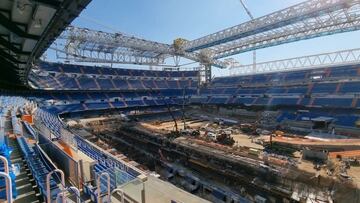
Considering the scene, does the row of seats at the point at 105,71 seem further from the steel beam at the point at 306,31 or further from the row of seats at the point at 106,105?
the steel beam at the point at 306,31

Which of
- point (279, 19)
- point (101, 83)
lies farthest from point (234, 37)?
point (101, 83)

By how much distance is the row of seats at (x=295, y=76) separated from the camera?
122 ft

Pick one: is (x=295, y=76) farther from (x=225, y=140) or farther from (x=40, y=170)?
(x=40, y=170)

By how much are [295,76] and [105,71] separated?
133 ft

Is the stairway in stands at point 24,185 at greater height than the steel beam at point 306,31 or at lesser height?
lesser

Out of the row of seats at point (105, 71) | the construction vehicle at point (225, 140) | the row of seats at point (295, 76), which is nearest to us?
the construction vehicle at point (225, 140)

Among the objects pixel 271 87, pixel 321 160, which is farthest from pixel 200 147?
pixel 271 87

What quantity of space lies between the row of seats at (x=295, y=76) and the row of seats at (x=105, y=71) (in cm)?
1108

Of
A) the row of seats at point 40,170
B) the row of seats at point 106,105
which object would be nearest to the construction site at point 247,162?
the row of seats at point 106,105

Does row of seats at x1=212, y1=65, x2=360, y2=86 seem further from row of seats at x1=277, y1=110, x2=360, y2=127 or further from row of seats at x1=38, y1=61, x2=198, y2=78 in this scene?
row of seats at x1=38, y1=61, x2=198, y2=78

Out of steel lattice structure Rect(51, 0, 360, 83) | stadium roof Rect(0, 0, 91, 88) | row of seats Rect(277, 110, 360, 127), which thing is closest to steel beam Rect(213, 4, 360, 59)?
steel lattice structure Rect(51, 0, 360, 83)

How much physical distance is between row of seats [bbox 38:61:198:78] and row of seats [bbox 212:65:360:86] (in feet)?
36.4

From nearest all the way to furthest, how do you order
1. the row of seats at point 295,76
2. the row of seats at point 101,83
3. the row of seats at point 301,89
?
the row of seats at point 301,89
the row of seats at point 295,76
the row of seats at point 101,83

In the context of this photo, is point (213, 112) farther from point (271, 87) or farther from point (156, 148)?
point (156, 148)
